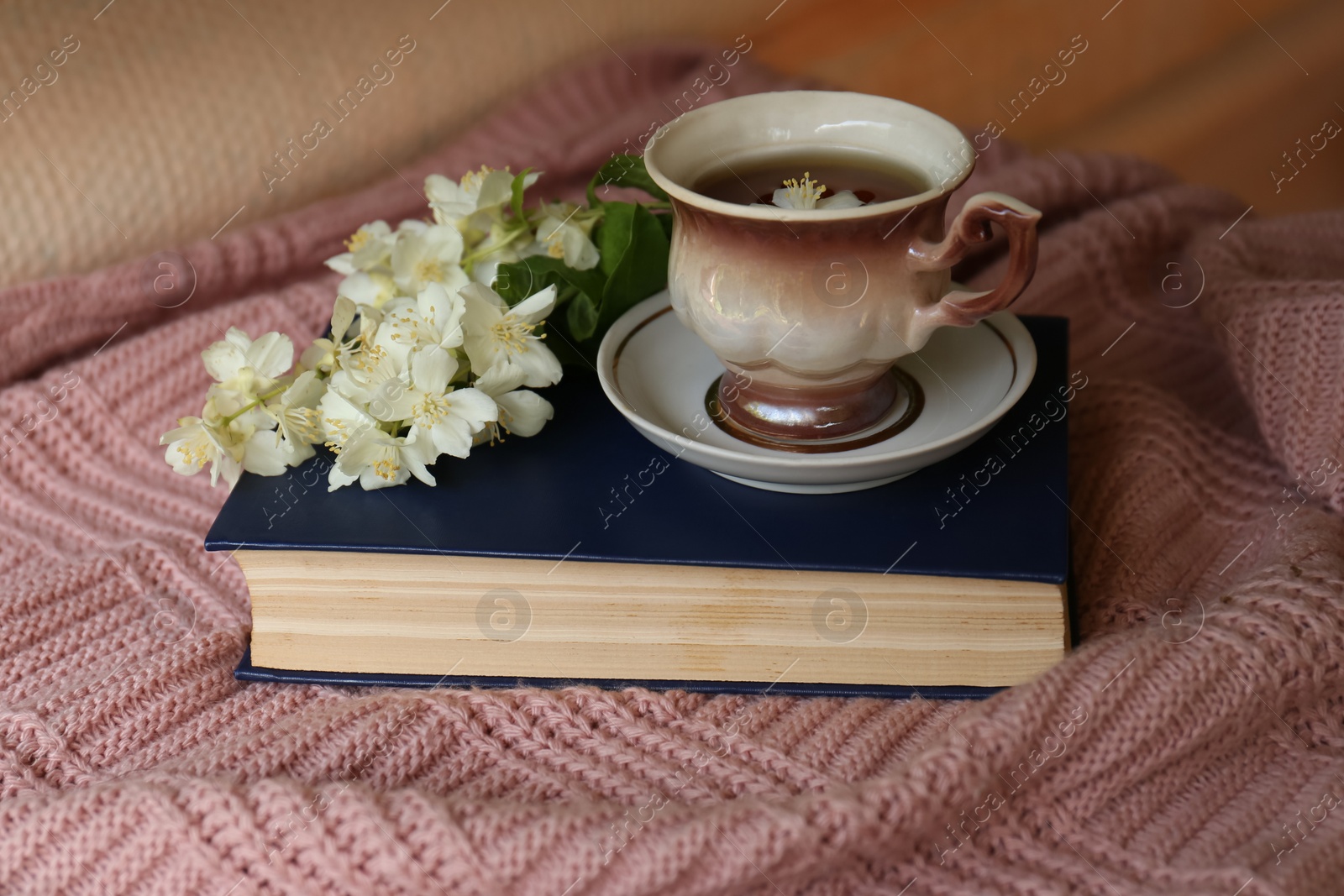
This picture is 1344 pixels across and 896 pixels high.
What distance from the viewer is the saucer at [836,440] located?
647mm

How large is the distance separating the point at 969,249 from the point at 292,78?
0.76m

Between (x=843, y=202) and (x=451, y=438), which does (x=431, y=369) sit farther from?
(x=843, y=202)

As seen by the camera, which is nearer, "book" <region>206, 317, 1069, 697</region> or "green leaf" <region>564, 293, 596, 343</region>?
"book" <region>206, 317, 1069, 697</region>

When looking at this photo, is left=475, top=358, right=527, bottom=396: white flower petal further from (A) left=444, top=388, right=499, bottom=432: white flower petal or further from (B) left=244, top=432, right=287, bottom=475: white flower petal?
(B) left=244, top=432, right=287, bottom=475: white flower petal

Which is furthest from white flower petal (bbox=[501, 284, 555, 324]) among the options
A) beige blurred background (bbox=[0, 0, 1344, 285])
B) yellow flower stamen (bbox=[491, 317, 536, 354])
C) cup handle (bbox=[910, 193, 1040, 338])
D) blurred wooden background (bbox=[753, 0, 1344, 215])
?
blurred wooden background (bbox=[753, 0, 1344, 215])

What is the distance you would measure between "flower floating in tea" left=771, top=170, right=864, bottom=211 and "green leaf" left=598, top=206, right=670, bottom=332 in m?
0.16

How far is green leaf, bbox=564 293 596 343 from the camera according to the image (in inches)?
31.9

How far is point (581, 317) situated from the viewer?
2.69 ft

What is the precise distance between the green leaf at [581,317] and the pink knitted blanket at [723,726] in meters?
0.25

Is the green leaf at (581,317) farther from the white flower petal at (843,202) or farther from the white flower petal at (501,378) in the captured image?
the white flower petal at (843,202)

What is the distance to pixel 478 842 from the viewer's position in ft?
1.81

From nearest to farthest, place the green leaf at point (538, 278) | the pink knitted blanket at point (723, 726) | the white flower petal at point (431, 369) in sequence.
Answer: the pink knitted blanket at point (723, 726) → the white flower petal at point (431, 369) → the green leaf at point (538, 278)

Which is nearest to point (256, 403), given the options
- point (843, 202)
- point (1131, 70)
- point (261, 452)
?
point (261, 452)

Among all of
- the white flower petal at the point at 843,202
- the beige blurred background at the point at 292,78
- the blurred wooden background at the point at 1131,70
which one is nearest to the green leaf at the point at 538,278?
the white flower petal at the point at 843,202
